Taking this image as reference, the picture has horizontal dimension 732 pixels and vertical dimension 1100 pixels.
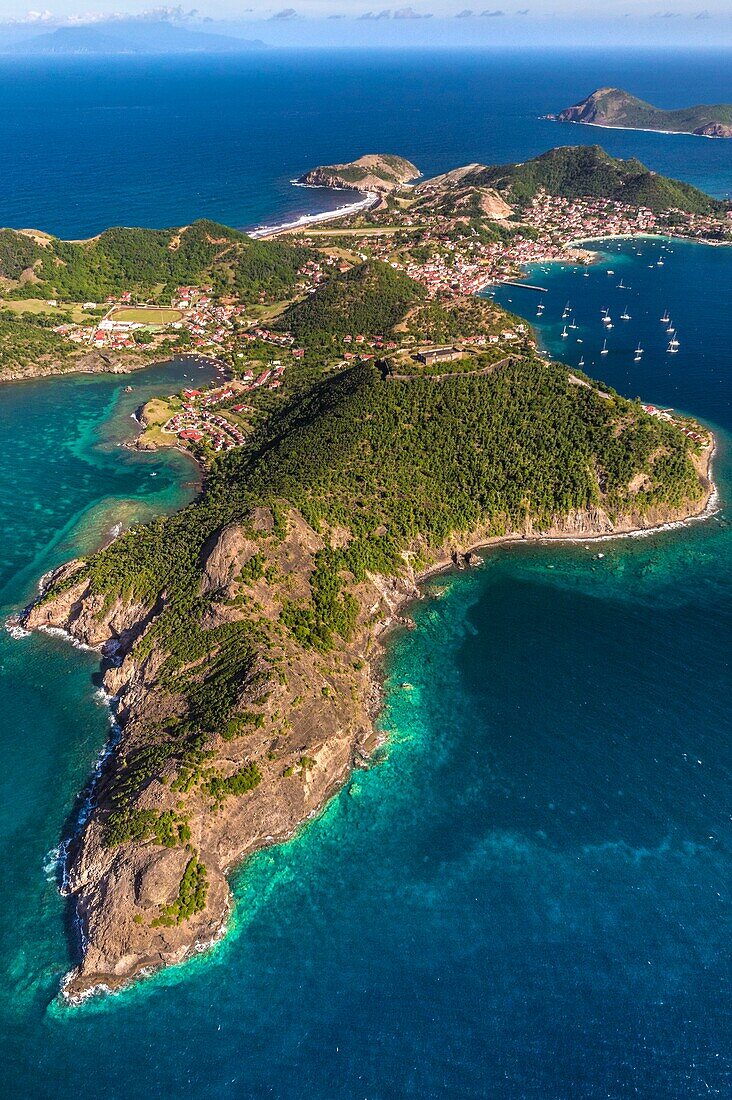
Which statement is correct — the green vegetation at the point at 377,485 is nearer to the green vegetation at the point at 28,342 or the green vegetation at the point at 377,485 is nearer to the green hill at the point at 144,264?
the green vegetation at the point at 28,342

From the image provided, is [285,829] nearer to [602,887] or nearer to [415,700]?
[415,700]

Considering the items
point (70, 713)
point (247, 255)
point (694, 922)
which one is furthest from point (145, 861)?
point (247, 255)

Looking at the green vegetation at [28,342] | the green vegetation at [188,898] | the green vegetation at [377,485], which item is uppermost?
the green vegetation at [28,342]

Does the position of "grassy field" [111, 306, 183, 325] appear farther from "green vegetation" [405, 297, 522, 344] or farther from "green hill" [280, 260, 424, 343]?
"green vegetation" [405, 297, 522, 344]

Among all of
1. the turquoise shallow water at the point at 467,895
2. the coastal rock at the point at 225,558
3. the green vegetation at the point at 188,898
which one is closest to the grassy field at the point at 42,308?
the coastal rock at the point at 225,558

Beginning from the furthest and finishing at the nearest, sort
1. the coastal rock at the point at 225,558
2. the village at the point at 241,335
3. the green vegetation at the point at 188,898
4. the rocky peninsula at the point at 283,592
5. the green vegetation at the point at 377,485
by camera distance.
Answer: the village at the point at 241,335, the coastal rock at the point at 225,558, the green vegetation at the point at 377,485, the rocky peninsula at the point at 283,592, the green vegetation at the point at 188,898

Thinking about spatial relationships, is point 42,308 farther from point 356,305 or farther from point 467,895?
point 467,895
